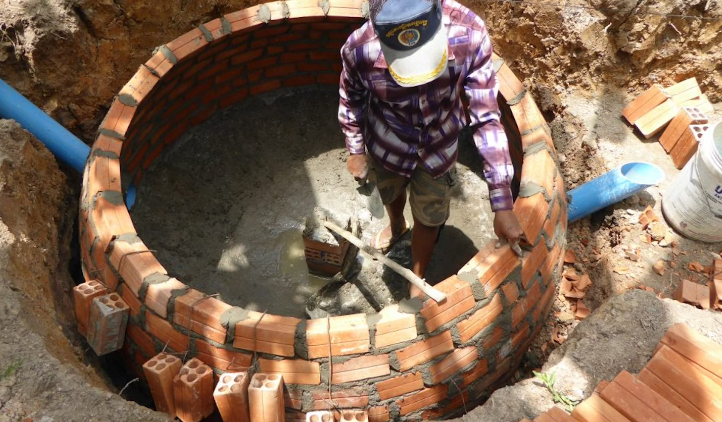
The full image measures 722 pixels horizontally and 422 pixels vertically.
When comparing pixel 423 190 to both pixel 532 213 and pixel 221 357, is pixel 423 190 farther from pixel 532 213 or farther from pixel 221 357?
pixel 221 357

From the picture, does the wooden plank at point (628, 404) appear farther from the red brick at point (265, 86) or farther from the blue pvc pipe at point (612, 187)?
the red brick at point (265, 86)

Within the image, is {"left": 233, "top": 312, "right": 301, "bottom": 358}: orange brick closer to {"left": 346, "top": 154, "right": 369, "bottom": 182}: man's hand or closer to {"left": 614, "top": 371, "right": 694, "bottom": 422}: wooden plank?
{"left": 346, "top": 154, "right": 369, "bottom": 182}: man's hand

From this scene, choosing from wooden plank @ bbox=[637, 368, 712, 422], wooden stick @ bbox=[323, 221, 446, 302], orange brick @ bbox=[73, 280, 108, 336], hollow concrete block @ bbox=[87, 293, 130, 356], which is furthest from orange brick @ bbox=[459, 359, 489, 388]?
orange brick @ bbox=[73, 280, 108, 336]

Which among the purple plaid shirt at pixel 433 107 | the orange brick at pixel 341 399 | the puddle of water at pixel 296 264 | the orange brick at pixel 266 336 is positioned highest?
the purple plaid shirt at pixel 433 107

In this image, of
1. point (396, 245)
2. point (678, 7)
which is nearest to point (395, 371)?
point (396, 245)

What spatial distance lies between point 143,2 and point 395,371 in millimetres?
3004

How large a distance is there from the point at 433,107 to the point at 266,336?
1.26 meters

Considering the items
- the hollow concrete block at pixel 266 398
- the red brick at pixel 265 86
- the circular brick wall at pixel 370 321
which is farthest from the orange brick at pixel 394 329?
the red brick at pixel 265 86

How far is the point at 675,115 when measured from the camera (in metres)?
3.37

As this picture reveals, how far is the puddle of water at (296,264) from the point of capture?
3.59m

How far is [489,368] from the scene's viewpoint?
2.57 meters

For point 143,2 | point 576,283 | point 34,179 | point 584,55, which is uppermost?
point 143,2

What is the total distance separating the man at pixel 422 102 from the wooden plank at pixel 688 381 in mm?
761

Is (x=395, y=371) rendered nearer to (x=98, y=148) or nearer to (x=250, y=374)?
(x=250, y=374)
